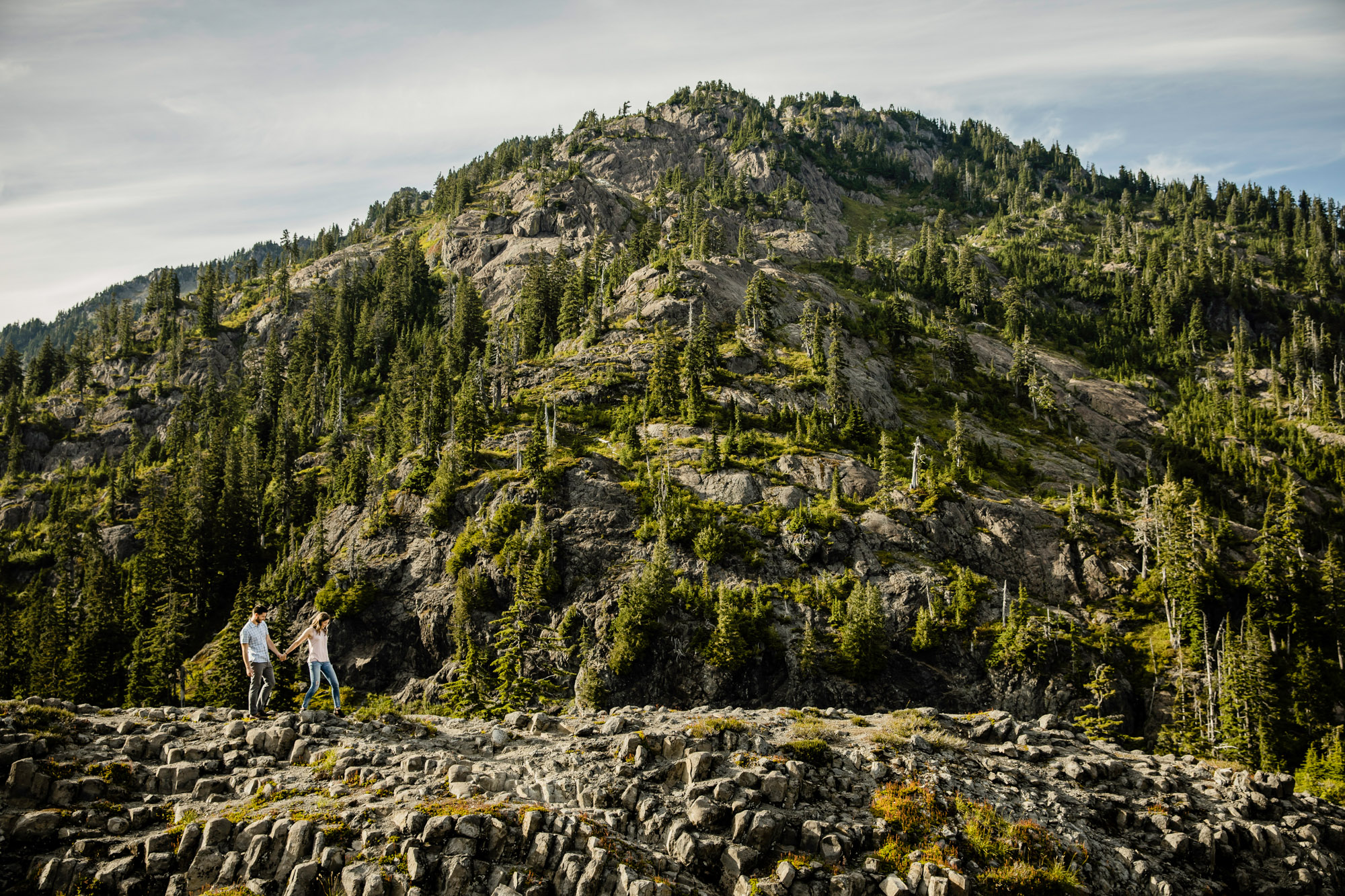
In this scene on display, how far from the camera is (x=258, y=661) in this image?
984 inches

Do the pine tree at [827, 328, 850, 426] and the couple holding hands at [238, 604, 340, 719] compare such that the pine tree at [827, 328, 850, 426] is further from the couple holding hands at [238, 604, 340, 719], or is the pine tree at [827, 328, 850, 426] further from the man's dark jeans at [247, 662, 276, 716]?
the man's dark jeans at [247, 662, 276, 716]

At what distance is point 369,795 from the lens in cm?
2097

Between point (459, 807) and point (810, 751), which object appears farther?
point (810, 751)

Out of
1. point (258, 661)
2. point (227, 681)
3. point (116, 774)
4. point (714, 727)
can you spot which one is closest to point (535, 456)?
point (227, 681)

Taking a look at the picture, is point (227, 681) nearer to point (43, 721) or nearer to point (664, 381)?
point (43, 721)

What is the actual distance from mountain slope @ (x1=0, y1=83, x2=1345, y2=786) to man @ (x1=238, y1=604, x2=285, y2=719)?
17166mm

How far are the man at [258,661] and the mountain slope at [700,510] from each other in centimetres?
1717

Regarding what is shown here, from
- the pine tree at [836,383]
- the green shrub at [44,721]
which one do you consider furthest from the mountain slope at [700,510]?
the green shrub at [44,721]

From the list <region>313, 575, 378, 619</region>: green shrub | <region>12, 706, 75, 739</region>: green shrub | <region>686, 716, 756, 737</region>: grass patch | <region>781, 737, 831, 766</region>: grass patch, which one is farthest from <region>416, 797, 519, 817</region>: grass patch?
<region>313, 575, 378, 619</region>: green shrub

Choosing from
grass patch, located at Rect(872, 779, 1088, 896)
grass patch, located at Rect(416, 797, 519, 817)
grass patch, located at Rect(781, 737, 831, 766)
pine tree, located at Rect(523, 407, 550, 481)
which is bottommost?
grass patch, located at Rect(872, 779, 1088, 896)

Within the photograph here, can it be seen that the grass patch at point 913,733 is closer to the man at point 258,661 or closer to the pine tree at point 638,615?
the man at point 258,661

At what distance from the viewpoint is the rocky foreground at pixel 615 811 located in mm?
18609

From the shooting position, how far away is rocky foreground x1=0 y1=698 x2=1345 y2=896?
18.6m

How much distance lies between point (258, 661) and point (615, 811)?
46.8 ft
